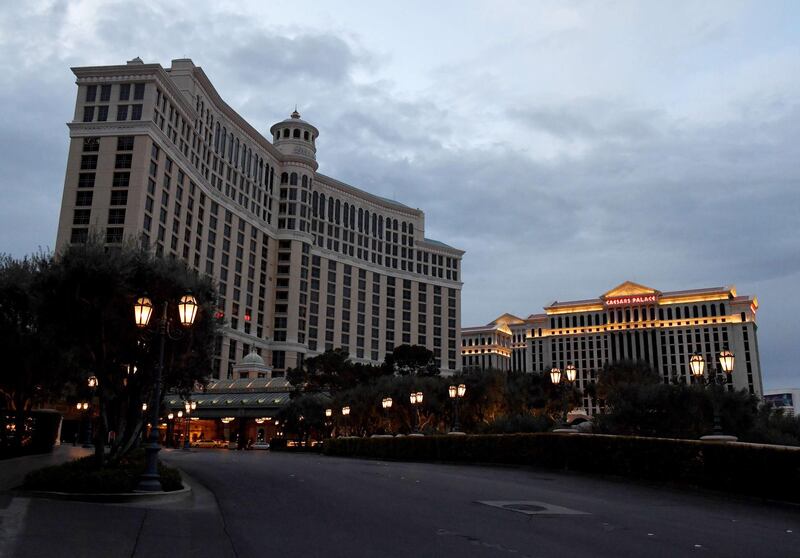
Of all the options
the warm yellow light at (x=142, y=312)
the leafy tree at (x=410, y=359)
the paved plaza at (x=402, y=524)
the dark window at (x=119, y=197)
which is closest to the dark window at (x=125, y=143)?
the dark window at (x=119, y=197)

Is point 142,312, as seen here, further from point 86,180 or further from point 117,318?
point 86,180

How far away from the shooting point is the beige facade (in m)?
91.1

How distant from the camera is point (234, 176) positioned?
11969 centimetres

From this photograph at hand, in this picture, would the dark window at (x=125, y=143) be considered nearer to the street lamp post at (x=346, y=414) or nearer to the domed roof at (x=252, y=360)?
the domed roof at (x=252, y=360)

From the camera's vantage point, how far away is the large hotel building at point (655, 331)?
548ft

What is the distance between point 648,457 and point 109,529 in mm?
16252

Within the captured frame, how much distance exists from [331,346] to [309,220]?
25926 mm

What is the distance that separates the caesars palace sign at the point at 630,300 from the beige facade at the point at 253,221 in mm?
45333

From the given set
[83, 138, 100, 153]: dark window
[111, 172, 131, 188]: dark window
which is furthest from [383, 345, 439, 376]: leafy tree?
[83, 138, 100, 153]: dark window

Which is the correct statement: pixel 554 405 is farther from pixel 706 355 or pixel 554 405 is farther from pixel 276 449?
pixel 706 355

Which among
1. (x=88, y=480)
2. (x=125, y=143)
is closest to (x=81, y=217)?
(x=125, y=143)

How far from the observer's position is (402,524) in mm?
11578

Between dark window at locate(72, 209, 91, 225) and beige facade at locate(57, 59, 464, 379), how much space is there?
14 cm

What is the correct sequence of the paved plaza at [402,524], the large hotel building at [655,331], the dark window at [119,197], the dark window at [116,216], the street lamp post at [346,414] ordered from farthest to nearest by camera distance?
the large hotel building at [655,331], the dark window at [119,197], the dark window at [116,216], the street lamp post at [346,414], the paved plaza at [402,524]
